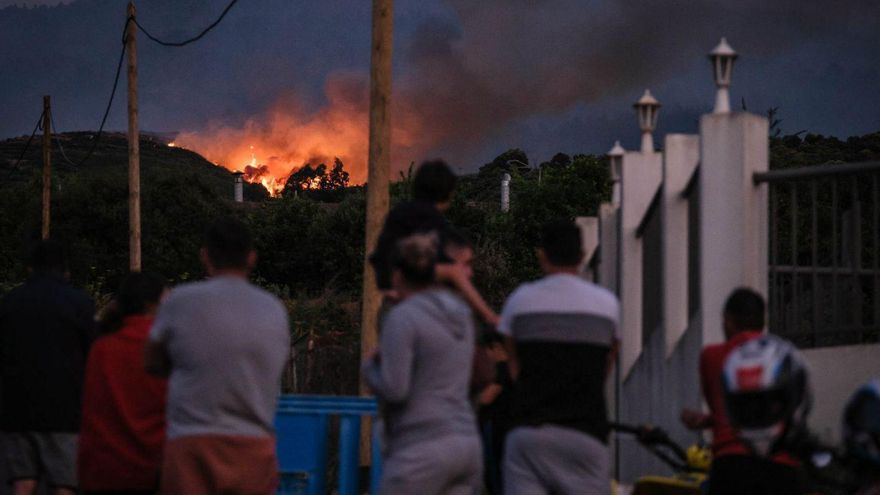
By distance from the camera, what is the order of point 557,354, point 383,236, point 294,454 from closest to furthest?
1. point 557,354
2. point 383,236
3. point 294,454

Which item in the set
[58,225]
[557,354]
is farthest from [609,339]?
[58,225]

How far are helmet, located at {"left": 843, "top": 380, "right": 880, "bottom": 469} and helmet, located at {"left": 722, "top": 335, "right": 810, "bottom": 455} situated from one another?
1.02 feet

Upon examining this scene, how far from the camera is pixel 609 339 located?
19.1 ft

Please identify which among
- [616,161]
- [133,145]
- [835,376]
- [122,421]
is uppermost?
[133,145]

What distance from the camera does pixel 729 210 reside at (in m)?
7.73

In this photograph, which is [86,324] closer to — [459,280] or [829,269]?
[459,280]

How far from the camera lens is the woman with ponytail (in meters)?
6.27

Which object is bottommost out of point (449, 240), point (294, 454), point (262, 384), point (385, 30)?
point (294, 454)

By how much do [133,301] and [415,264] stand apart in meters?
1.80

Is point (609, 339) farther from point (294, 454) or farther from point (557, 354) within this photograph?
point (294, 454)

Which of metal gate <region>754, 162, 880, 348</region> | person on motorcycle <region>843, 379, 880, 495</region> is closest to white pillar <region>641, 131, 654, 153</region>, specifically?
metal gate <region>754, 162, 880, 348</region>

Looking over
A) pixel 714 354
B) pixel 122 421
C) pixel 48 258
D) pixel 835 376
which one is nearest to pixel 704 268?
pixel 835 376

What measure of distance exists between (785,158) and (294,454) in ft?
129

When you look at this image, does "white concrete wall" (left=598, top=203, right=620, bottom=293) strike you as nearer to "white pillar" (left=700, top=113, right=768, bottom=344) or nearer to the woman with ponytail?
"white pillar" (left=700, top=113, right=768, bottom=344)
